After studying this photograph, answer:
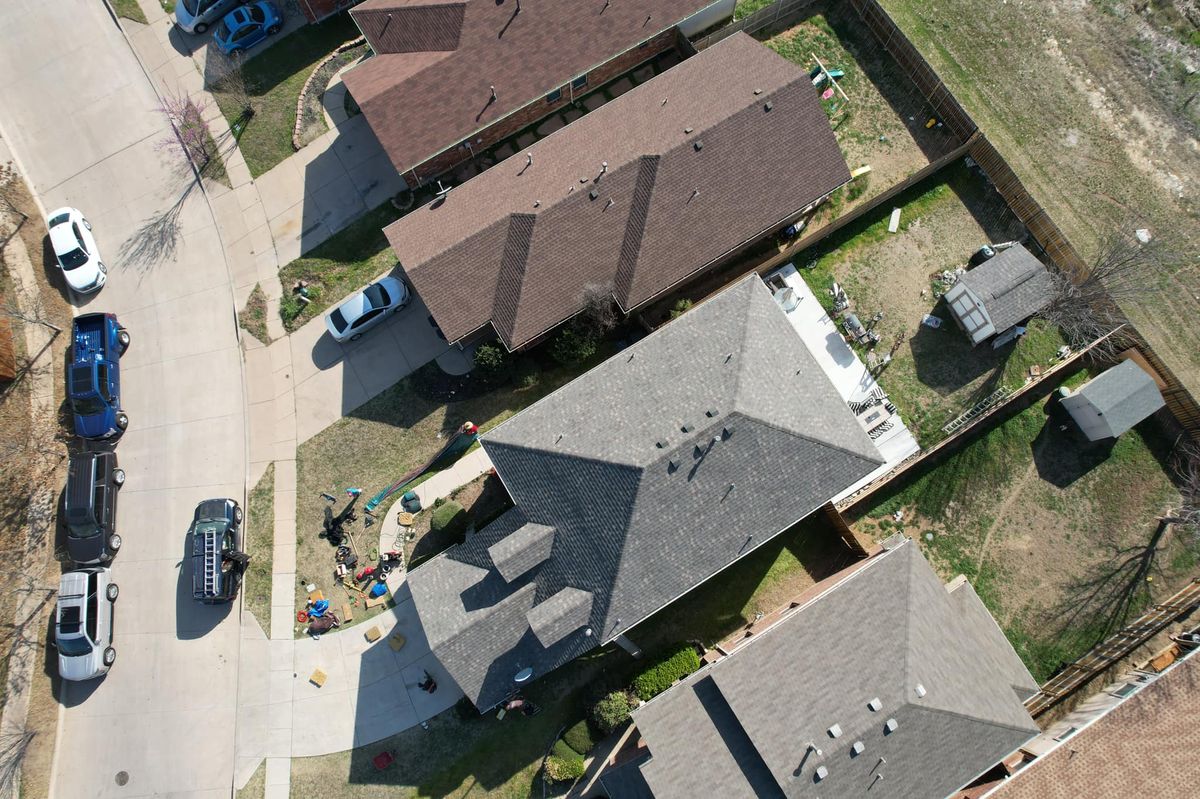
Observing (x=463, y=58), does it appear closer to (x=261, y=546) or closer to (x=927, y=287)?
(x=261, y=546)

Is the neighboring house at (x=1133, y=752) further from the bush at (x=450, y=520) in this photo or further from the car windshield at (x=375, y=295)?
the car windshield at (x=375, y=295)

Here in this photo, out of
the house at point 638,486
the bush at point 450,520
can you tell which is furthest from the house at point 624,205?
the bush at point 450,520

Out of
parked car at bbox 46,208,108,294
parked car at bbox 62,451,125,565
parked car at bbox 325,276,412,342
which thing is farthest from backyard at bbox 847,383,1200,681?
parked car at bbox 46,208,108,294

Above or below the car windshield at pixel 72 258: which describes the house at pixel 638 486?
below

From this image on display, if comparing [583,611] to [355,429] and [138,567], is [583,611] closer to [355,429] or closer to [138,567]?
[355,429]

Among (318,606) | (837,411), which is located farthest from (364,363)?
(837,411)

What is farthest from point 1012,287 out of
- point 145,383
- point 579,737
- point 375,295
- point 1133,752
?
point 145,383
